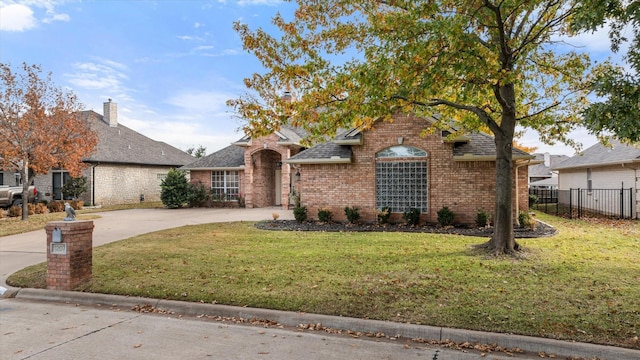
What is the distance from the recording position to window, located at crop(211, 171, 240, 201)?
24578 millimetres

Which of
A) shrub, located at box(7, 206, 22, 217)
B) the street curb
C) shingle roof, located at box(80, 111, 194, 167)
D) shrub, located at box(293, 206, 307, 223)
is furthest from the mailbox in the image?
shingle roof, located at box(80, 111, 194, 167)

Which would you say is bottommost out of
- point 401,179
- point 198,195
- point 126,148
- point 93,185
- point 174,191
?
point 198,195

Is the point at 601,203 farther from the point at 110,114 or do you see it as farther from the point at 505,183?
the point at 110,114

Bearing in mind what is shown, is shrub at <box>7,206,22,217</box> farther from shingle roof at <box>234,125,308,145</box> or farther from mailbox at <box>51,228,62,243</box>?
mailbox at <box>51,228,62,243</box>

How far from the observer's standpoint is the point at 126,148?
28.7 metres

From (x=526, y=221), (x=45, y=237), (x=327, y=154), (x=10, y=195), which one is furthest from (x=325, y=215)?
(x=10, y=195)

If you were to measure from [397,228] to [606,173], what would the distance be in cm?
1396

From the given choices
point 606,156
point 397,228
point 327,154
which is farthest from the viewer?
point 606,156

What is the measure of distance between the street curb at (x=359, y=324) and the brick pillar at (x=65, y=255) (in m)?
0.19

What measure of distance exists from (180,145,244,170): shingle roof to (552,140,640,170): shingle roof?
18.0 metres

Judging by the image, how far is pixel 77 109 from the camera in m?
20.3

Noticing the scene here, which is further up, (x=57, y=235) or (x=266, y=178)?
(x=266, y=178)

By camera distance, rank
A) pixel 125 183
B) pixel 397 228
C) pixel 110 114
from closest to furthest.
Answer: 1. pixel 397 228
2. pixel 125 183
3. pixel 110 114

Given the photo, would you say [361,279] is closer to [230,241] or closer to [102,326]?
[102,326]
